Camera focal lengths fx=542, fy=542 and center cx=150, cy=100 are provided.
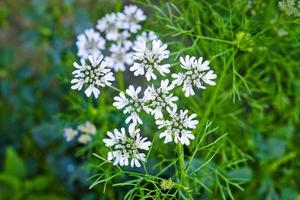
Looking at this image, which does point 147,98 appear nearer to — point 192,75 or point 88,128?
point 192,75

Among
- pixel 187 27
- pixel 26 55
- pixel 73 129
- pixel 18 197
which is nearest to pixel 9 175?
pixel 18 197

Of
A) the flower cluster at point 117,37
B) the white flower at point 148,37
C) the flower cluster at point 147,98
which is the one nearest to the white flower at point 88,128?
the flower cluster at point 117,37

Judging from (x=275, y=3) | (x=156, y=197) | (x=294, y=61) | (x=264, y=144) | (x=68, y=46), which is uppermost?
(x=68, y=46)

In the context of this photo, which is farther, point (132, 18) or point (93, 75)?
point (132, 18)

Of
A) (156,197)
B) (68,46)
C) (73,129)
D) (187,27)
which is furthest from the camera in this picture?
(68,46)

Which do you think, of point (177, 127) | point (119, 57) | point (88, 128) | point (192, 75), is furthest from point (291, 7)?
point (88, 128)

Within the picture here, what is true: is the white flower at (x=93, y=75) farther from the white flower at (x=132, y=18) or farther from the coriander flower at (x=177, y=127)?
the white flower at (x=132, y=18)

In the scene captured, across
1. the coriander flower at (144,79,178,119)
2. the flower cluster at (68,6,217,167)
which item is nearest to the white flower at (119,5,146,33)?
the flower cluster at (68,6,217,167)

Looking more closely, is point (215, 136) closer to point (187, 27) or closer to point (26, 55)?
point (187, 27)

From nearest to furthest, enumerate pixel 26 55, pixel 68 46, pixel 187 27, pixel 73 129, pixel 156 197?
pixel 156 197 → pixel 187 27 → pixel 73 129 → pixel 68 46 → pixel 26 55
